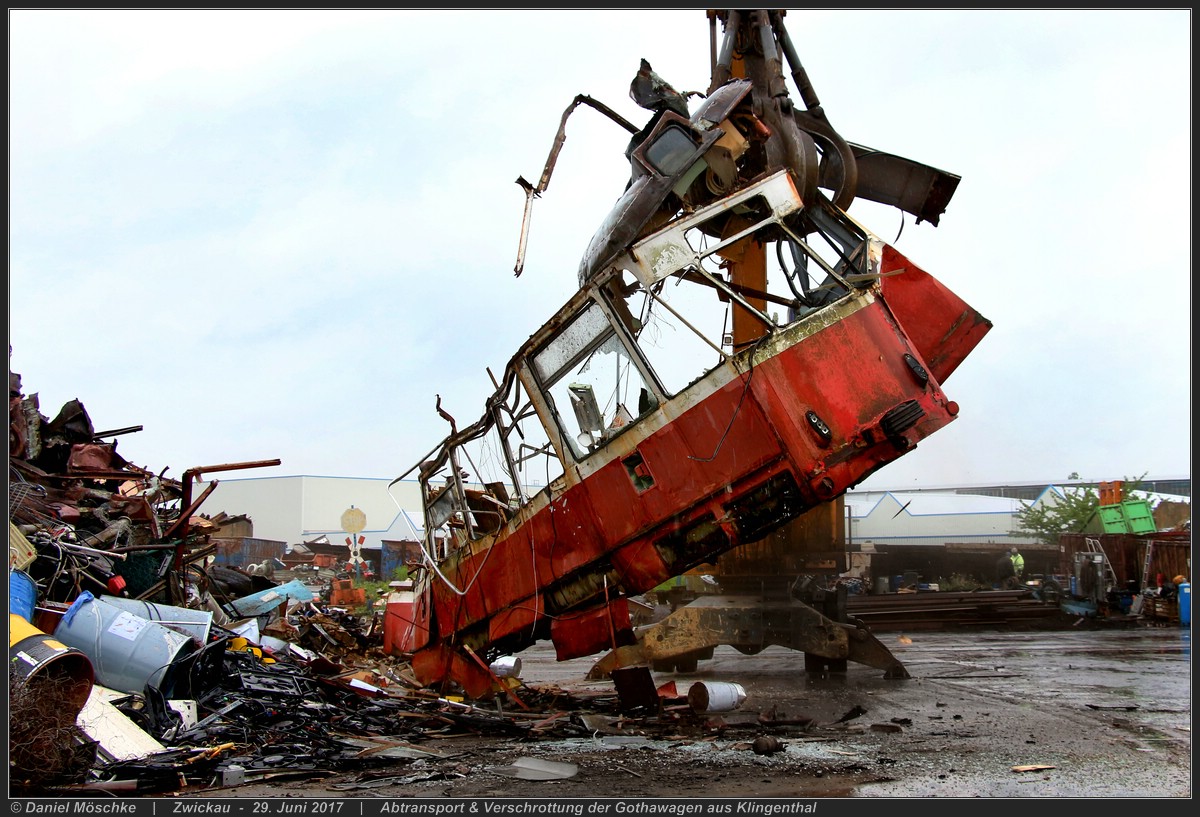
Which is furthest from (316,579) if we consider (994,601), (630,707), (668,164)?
(668,164)

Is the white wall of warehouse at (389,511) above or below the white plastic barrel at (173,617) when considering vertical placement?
above

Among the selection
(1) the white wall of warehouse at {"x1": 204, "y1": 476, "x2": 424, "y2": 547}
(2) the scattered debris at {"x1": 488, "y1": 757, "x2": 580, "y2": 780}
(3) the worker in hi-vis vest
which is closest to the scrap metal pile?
(2) the scattered debris at {"x1": 488, "y1": 757, "x2": 580, "y2": 780}

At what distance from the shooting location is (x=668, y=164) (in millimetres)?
8109

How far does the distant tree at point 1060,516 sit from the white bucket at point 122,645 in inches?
1011

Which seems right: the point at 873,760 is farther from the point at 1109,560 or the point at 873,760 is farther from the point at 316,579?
the point at 316,579

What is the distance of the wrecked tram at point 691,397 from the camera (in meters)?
7.20

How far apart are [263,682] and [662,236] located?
5.35 meters

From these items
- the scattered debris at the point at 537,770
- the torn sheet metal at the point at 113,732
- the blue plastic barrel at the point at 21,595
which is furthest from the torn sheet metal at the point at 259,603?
the scattered debris at the point at 537,770

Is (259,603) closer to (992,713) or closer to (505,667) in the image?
(505,667)

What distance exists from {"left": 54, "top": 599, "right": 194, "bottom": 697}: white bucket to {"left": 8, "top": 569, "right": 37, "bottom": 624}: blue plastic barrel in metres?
0.26

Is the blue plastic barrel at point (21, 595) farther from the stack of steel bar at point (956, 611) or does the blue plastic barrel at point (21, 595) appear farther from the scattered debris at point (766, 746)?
the stack of steel bar at point (956, 611)

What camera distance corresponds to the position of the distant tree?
2770 centimetres

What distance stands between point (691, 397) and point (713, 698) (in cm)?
298

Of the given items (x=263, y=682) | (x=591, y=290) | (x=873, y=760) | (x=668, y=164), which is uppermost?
(x=668, y=164)
